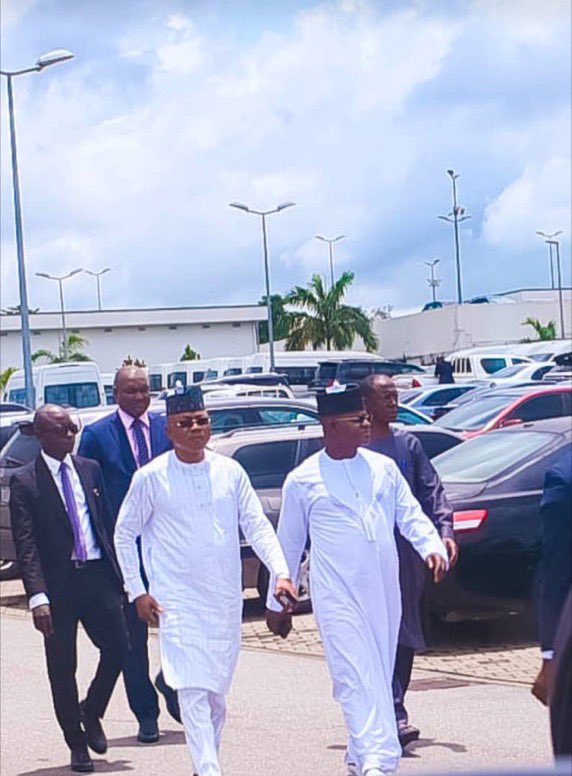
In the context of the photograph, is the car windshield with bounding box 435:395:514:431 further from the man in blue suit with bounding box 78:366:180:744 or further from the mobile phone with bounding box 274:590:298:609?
the mobile phone with bounding box 274:590:298:609

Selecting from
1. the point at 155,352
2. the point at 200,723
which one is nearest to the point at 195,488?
the point at 200,723

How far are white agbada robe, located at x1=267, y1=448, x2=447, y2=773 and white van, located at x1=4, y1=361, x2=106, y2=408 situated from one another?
25.5 m

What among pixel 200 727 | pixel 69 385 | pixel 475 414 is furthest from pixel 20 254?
pixel 200 727

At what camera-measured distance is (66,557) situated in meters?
8.10

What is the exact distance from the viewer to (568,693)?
274 cm

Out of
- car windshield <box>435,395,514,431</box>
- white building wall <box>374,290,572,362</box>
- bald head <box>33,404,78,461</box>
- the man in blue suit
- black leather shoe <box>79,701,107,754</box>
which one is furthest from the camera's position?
white building wall <box>374,290,572,362</box>

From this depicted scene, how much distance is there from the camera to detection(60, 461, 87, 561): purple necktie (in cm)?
816

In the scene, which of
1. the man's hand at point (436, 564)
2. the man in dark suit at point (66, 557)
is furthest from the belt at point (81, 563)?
the man's hand at point (436, 564)

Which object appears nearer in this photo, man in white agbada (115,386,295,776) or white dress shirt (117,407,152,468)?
man in white agbada (115,386,295,776)

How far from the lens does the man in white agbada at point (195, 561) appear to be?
7.12 m

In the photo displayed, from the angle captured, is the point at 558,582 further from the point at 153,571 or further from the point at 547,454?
the point at 547,454

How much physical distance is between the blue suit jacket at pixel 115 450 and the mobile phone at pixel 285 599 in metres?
1.76

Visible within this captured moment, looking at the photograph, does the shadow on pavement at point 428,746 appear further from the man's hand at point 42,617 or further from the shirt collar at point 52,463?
the shirt collar at point 52,463

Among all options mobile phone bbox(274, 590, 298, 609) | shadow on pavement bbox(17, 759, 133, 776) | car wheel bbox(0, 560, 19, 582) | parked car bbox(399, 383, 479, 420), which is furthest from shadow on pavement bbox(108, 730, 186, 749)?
parked car bbox(399, 383, 479, 420)
